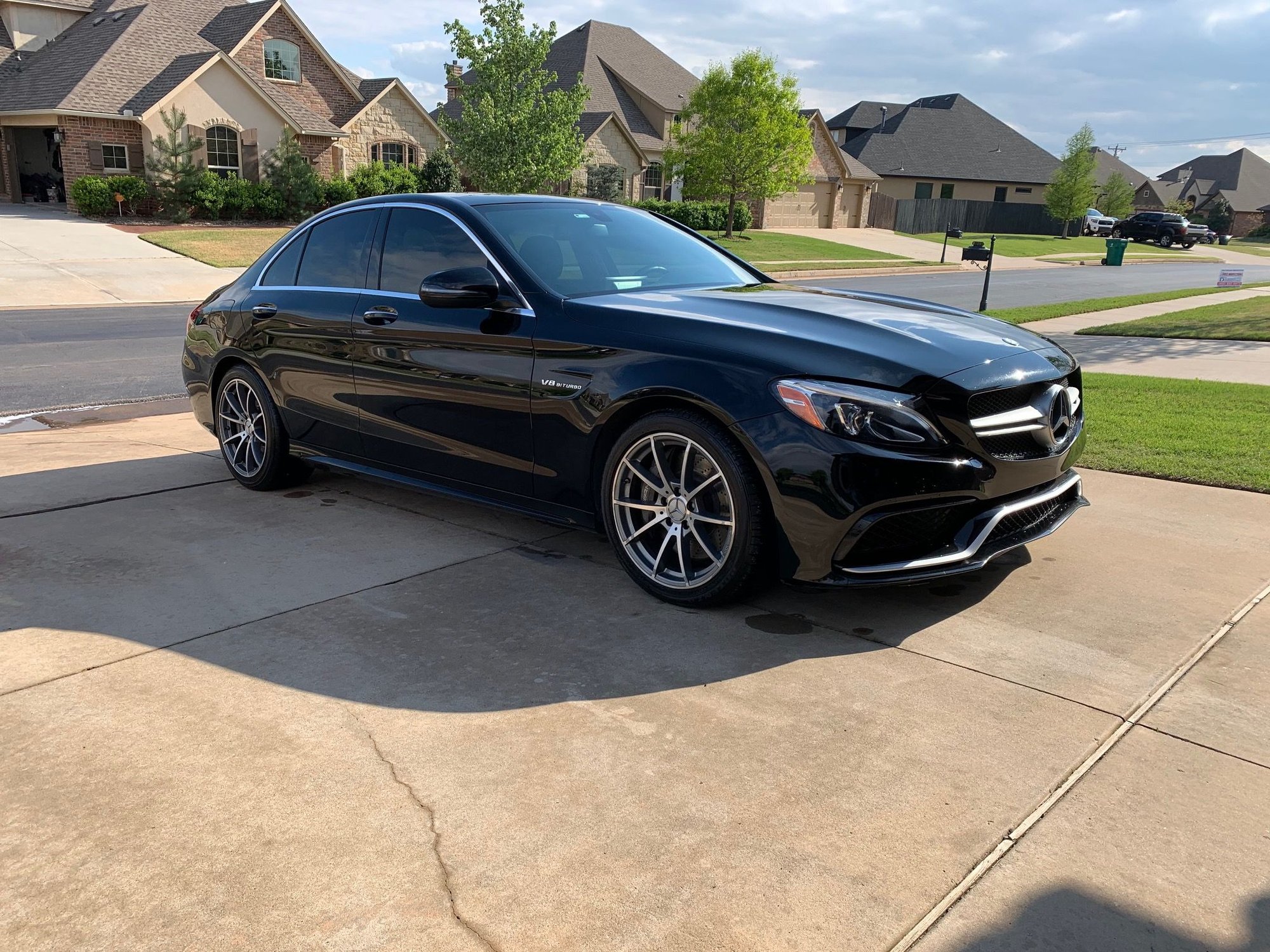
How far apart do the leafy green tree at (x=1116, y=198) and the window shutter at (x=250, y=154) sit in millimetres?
59734

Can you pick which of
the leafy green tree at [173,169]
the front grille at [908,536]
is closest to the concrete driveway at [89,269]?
the leafy green tree at [173,169]

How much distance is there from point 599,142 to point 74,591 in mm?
43005

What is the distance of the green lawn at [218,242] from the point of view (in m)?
24.7

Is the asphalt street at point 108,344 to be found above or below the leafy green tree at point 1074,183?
below

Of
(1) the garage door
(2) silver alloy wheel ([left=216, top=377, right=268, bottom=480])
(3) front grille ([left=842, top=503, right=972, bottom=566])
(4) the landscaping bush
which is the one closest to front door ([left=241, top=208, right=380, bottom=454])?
(2) silver alloy wheel ([left=216, top=377, right=268, bottom=480])

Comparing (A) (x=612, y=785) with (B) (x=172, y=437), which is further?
(B) (x=172, y=437)

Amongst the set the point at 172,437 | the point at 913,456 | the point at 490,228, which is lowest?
the point at 172,437

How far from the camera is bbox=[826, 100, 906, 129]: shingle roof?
70.2 metres

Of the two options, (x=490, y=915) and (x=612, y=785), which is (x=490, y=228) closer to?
(x=612, y=785)

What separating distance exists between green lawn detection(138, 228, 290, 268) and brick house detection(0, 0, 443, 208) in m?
5.03

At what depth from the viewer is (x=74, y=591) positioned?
14.7 feet

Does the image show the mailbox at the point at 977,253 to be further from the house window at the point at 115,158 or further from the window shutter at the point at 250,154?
the house window at the point at 115,158

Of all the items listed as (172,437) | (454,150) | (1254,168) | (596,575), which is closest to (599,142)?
(454,150)

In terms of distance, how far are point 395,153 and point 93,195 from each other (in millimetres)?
11931
